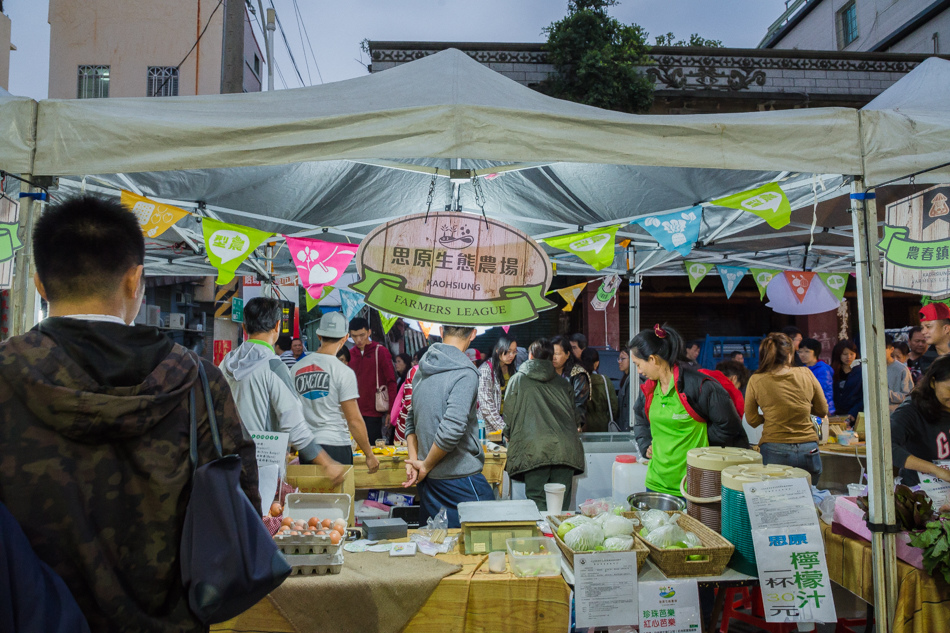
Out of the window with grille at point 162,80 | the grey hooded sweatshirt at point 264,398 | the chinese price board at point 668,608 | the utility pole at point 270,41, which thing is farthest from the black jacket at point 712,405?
the window with grille at point 162,80

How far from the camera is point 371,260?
309cm

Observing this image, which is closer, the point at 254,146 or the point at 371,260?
the point at 254,146

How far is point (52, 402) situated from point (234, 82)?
7.01 meters

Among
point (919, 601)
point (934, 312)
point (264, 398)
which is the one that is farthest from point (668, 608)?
point (934, 312)

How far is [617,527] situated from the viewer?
117 inches

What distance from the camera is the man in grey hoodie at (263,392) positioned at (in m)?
3.57

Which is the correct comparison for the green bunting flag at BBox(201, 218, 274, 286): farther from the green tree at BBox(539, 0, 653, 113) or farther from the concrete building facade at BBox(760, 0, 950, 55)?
the concrete building facade at BBox(760, 0, 950, 55)

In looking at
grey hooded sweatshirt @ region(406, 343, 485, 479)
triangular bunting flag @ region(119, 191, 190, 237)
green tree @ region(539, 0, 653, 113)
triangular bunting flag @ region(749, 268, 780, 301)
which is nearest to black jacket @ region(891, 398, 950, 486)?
grey hooded sweatshirt @ region(406, 343, 485, 479)

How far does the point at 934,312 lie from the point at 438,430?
15.6ft

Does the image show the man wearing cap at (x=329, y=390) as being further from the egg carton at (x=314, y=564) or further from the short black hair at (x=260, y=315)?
the egg carton at (x=314, y=564)

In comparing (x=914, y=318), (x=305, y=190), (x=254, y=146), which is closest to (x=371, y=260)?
(x=254, y=146)

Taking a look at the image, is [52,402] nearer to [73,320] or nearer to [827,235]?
[73,320]

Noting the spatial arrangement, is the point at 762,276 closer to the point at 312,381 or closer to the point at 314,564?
the point at 312,381

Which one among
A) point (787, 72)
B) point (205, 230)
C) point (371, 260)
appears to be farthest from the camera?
point (787, 72)
